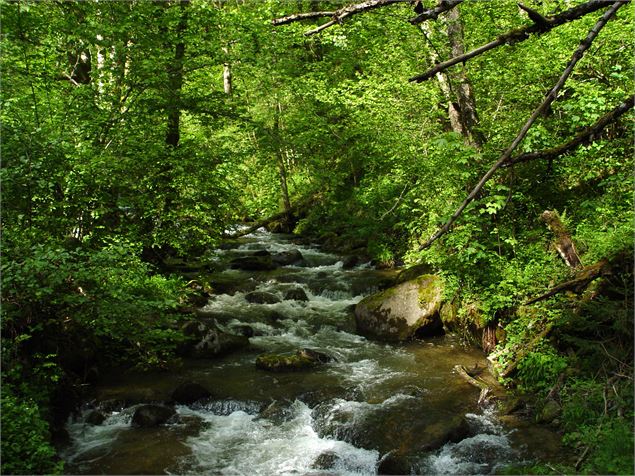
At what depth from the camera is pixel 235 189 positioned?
11641 mm

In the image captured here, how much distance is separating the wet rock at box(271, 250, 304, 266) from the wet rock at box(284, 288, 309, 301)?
3.78 metres

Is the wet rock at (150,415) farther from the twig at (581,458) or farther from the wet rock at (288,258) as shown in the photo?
the wet rock at (288,258)

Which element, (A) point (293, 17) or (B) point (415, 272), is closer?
(A) point (293, 17)

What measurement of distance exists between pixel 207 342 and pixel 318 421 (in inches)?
160

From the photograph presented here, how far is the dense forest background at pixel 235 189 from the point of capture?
684cm

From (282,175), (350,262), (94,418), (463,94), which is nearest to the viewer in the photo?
(94,418)

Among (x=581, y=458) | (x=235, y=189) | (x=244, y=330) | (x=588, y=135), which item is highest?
(x=235, y=189)

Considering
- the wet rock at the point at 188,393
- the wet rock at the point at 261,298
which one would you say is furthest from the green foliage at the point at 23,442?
the wet rock at the point at 261,298

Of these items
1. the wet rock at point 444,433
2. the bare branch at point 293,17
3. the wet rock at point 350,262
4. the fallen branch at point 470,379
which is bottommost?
the wet rock at point 444,433

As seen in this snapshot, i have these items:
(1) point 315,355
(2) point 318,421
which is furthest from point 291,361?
(2) point 318,421

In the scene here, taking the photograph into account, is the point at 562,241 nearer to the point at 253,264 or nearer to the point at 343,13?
the point at 343,13

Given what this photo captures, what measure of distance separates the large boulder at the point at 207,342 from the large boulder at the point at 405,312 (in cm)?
340

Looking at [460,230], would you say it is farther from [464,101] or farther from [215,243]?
[215,243]

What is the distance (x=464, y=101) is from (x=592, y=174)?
3.13 m
